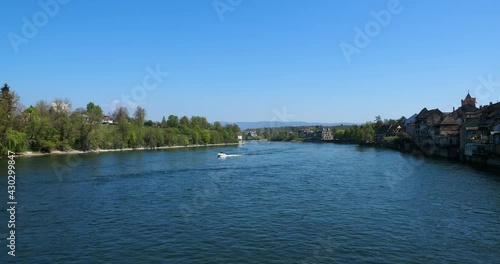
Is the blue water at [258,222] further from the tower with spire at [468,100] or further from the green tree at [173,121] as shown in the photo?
Answer: the green tree at [173,121]

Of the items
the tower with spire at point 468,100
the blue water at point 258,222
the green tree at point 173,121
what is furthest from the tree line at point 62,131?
the tower with spire at point 468,100

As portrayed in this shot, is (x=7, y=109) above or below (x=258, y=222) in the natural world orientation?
above

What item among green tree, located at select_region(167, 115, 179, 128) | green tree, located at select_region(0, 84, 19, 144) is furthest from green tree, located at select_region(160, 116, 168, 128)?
green tree, located at select_region(0, 84, 19, 144)

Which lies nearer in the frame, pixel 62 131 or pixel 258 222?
pixel 258 222

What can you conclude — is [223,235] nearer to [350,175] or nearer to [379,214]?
[379,214]

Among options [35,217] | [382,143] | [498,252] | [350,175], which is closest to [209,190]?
[35,217]

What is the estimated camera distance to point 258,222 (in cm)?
2152

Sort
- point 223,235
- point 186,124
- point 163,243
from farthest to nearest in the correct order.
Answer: point 186,124, point 223,235, point 163,243

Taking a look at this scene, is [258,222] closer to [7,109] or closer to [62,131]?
[7,109]

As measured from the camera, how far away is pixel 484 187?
3419 centimetres

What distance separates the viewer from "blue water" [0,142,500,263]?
16406 mm

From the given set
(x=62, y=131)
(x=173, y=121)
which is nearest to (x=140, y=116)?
(x=173, y=121)

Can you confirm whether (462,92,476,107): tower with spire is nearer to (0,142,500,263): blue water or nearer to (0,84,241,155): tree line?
(0,142,500,263): blue water

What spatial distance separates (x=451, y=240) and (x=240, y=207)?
43.5 feet
